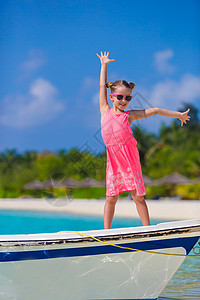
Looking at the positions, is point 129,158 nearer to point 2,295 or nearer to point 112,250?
point 112,250

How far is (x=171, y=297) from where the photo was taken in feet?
10.9

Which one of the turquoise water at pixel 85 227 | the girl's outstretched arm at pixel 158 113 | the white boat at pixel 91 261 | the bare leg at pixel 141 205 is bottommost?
the turquoise water at pixel 85 227

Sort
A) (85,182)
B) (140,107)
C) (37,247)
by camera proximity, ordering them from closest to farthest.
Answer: (37,247) → (140,107) → (85,182)

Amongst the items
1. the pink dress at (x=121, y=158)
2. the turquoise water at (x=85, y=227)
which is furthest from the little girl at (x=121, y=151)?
the turquoise water at (x=85, y=227)

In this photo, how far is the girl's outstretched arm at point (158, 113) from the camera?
282 cm

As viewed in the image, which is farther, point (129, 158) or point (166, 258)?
point (129, 158)

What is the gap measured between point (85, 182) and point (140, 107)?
40.4 feet

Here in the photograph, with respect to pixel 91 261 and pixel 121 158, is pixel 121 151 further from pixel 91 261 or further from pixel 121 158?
pixel 91 261

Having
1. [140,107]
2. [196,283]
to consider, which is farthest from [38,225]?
[140,107]


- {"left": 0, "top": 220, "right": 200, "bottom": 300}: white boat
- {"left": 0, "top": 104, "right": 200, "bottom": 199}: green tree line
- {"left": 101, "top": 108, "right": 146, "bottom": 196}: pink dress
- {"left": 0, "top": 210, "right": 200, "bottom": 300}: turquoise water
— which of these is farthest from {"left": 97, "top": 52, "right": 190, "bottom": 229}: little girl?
{"left": 0, "top": 104, "right": 200, "bottom": 199}: green tree line

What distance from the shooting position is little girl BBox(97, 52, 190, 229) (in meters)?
2.89

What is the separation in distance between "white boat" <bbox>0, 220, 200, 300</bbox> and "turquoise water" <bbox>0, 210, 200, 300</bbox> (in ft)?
2.78

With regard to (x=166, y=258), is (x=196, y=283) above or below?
below

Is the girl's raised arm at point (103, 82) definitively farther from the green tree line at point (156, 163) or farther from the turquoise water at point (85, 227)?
the green tree line at point (156, 163)
